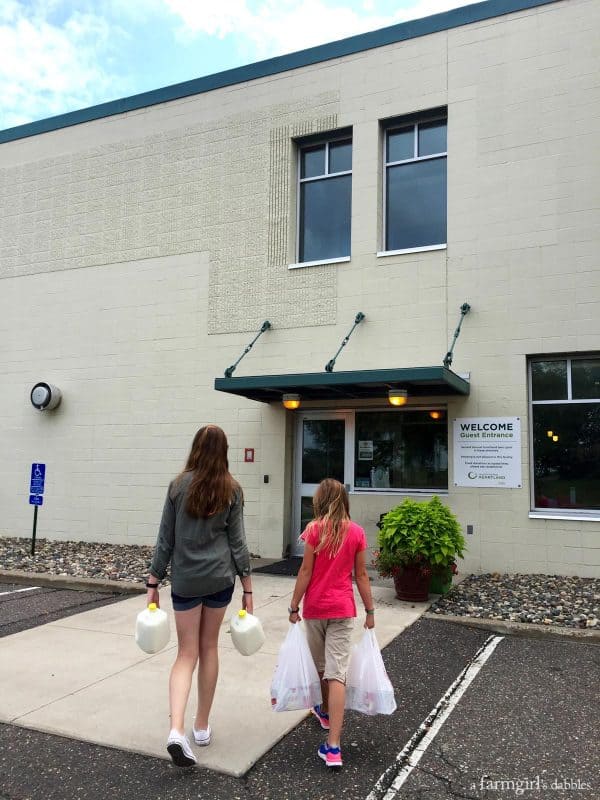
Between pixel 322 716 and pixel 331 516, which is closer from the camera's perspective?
pixel 331 516

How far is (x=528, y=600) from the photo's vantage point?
7703 millimetres

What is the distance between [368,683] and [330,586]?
1.89 feet

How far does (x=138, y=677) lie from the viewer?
528 cm

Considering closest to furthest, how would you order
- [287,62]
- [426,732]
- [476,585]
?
1. [426,732]
2. [476,585]
3. [287,62]

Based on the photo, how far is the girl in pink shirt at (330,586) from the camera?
12.8 feet

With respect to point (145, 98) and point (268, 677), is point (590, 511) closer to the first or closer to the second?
point (268, 677)

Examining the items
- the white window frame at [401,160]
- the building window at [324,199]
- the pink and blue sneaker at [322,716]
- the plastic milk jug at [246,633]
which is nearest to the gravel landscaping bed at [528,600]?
the pink and blue sneaker at [322,716]

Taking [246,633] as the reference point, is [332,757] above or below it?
below

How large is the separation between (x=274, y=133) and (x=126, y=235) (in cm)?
343

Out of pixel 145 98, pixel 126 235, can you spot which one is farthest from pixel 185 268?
pixel 145 98

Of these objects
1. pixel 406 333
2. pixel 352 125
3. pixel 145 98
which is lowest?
pixel 406 333

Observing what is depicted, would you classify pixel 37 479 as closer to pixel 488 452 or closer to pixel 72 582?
pixel 72 582

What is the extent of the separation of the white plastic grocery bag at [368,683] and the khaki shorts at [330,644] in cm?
7

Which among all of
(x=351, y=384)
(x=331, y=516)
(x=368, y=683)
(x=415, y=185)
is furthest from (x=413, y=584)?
(x=415, y=185)
